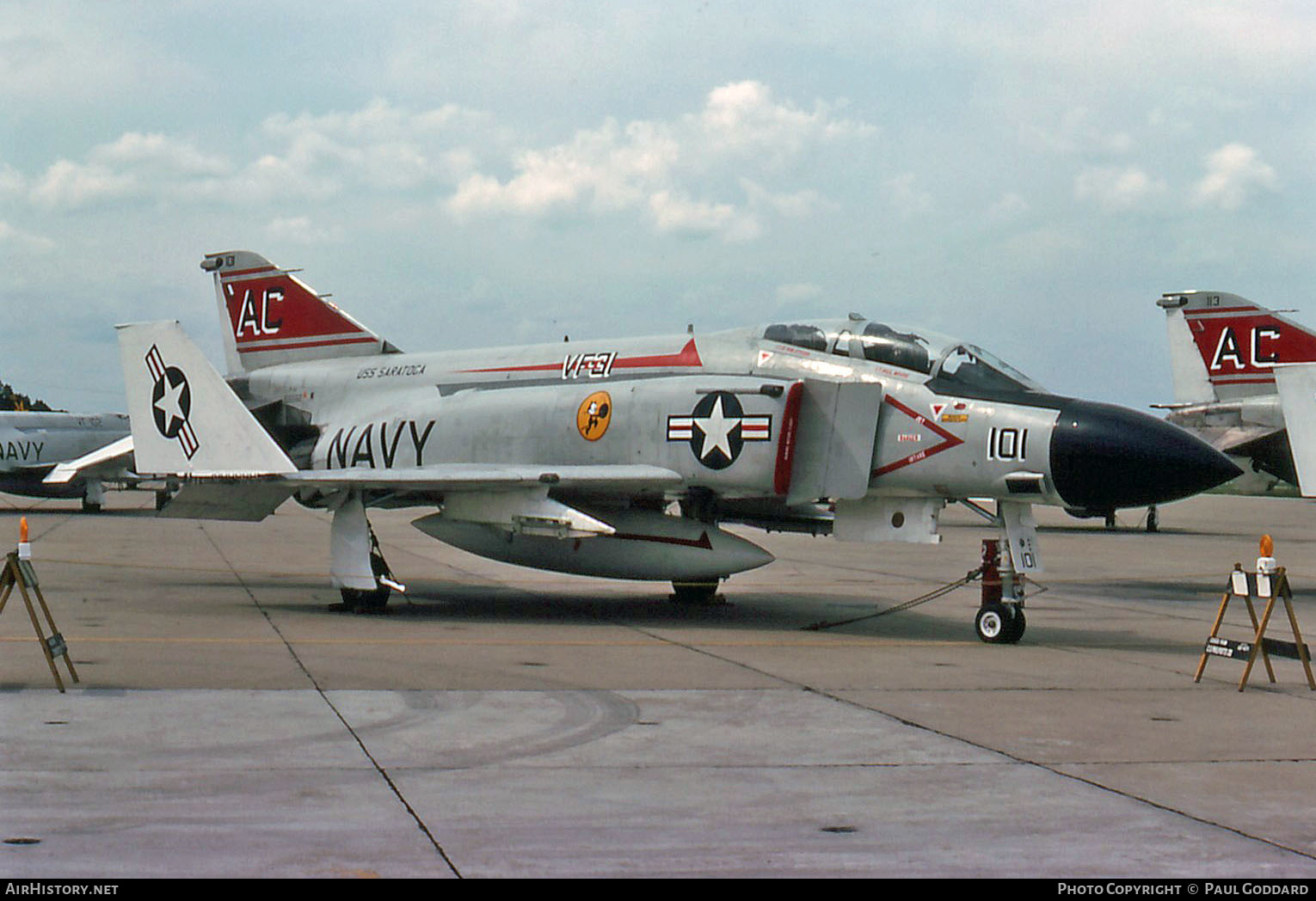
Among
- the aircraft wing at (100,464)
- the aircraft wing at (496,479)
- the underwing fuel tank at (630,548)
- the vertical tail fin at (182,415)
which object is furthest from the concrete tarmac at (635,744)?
the aircraft wing at (100,464)

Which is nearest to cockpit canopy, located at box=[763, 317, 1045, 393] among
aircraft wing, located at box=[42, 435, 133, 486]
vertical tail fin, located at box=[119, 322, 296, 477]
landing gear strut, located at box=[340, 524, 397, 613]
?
landing gear strut, located at box=[340, 524, 397, 613]

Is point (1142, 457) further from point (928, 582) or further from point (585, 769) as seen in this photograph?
point (928, 582)

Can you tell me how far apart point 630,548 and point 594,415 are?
1272 millimetres

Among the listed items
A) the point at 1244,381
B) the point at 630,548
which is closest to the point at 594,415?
the point at 630,548

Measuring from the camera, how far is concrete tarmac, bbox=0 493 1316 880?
495 cm

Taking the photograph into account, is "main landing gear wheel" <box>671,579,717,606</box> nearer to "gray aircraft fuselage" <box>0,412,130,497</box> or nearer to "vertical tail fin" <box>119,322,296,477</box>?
"vertical tail fin" <box>119,322,296,477</box>

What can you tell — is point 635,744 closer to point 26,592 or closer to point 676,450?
point 26,592

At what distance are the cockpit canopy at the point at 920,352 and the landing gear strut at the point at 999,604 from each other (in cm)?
135

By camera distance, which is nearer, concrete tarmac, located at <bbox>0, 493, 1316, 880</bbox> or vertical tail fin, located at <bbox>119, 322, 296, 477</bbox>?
concrete tarmac, located at <bbox>0, 493, 1316, 880</bbox>

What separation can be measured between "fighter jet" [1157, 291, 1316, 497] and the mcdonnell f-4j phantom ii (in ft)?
29.0

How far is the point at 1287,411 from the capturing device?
13.9m

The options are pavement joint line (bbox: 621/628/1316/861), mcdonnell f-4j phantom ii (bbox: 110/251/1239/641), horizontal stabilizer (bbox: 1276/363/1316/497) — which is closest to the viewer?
pavement joint line (bbox: 621/628/1316/861)

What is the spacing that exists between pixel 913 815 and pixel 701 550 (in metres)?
7.18

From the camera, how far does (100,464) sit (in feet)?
100
